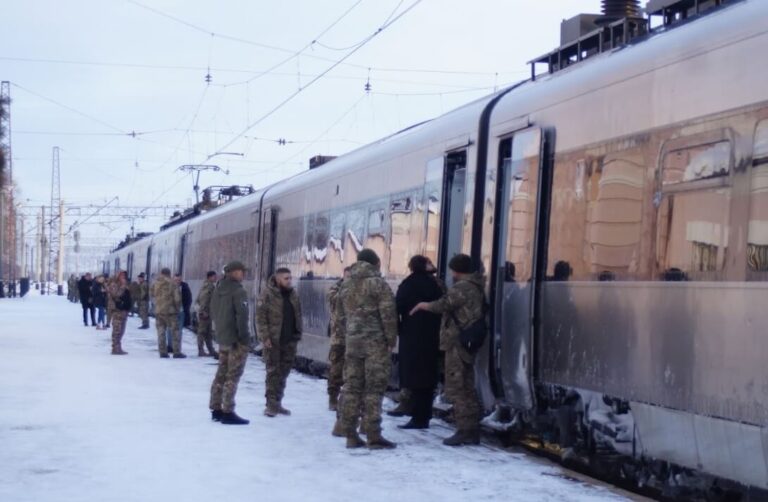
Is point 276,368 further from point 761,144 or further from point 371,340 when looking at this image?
point 761,144

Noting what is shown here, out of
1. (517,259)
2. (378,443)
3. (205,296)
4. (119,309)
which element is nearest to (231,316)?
(378,443)

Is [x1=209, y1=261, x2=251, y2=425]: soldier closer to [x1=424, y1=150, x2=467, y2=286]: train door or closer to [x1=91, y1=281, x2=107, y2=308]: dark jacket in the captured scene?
[x1=424, y1=150, x2=467, y2=286]: train door

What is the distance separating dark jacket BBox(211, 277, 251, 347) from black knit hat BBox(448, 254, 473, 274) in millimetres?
2443

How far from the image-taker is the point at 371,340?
35.8 feet

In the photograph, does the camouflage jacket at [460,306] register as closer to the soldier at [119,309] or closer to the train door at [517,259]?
the train door at [517,259]

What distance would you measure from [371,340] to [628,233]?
2937mm

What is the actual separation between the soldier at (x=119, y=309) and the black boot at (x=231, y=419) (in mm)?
11149

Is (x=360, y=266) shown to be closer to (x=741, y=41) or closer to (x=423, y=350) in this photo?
(x=423, y=350)

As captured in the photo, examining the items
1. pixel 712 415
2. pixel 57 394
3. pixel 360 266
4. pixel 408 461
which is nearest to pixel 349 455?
pixel 408 461

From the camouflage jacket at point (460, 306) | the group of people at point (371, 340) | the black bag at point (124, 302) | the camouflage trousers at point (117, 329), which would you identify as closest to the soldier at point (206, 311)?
the camouflage trousers at point (117, 329)

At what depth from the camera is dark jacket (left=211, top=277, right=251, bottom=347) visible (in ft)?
40.5

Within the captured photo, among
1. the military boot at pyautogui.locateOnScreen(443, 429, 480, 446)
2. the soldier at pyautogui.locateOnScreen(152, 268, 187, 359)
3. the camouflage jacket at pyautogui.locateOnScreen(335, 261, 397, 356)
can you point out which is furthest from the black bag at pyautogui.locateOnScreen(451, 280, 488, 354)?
the soldier at pyautogui.locateOnScreen(152, 268, 187, 359)

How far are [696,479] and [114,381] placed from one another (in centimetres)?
1056

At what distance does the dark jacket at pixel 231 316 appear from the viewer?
1234 cm
